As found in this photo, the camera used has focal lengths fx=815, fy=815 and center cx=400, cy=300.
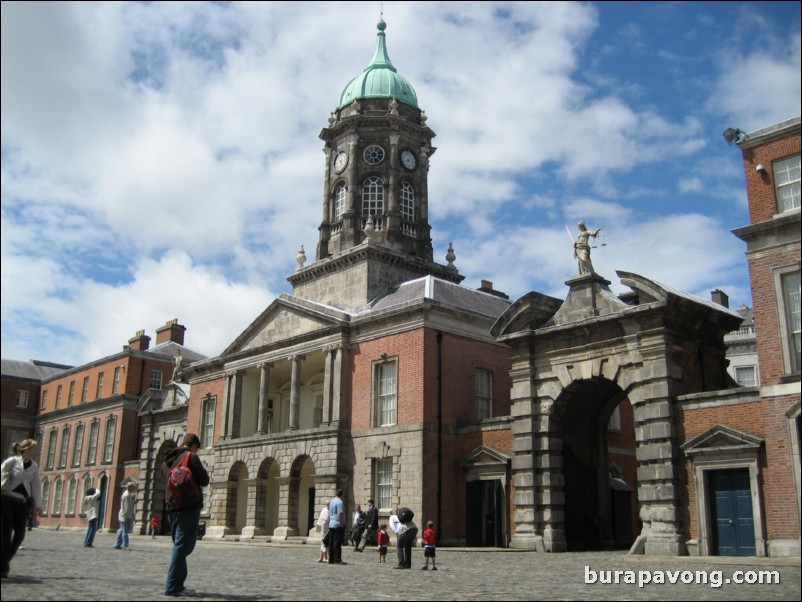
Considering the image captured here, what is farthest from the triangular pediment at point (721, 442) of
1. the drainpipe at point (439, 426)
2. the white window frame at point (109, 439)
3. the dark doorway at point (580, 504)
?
the white window frame at point (109, 439)

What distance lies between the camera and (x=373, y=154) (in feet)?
134

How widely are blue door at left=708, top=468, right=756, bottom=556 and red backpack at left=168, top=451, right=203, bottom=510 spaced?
51.9ft

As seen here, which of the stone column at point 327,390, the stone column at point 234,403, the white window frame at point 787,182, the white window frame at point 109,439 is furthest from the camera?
the white window frame at point 109,439

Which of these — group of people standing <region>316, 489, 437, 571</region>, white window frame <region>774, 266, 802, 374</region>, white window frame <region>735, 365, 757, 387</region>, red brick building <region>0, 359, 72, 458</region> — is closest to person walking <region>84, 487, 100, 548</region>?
group of people standing <region>316, 489, 437, 571</region>

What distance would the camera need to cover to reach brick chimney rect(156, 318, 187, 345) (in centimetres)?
6003

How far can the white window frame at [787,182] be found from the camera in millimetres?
20672

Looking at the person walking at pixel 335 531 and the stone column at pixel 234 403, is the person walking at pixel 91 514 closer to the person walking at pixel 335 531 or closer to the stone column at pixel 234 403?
the person walking at pixel 335 531

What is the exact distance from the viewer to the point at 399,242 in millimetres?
39188

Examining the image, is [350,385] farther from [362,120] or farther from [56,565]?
[56,565]

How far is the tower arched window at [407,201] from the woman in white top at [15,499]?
98.6 feet

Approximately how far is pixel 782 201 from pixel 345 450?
18704 mm

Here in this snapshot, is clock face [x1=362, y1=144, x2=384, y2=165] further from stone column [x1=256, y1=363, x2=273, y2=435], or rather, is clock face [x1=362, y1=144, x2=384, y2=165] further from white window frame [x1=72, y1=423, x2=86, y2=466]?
white window frame [x1=72, y1=423, x2=86, y2=466]

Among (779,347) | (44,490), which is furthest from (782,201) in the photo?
(44,490)

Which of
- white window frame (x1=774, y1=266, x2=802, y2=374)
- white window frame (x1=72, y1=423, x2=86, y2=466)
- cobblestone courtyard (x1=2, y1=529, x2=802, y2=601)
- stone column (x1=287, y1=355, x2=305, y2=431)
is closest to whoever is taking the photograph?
cobblestone courtyard (x1=2, y1=529, x2=802, y2=601)
